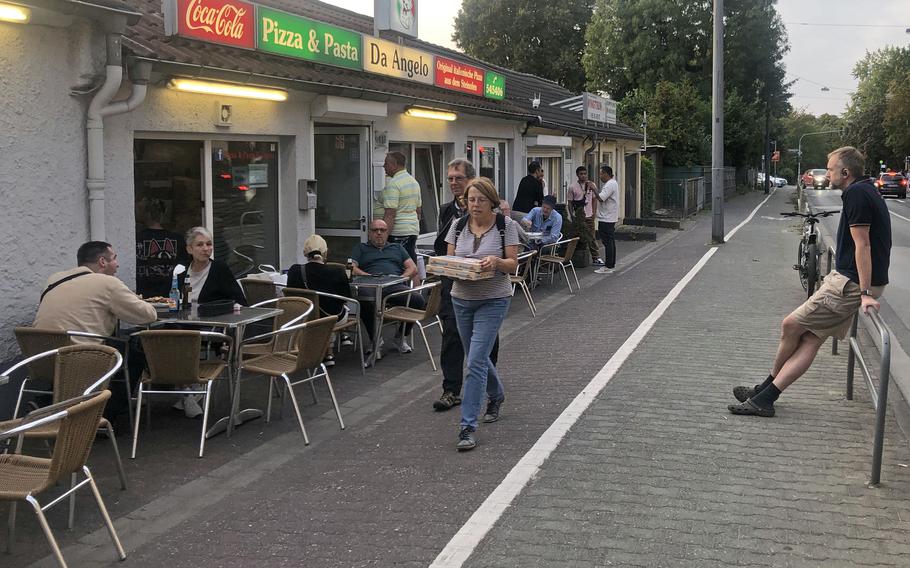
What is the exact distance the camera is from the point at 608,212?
16.2 m

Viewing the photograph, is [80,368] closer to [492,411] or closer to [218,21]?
[492,411]

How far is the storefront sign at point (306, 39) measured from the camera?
9.35m

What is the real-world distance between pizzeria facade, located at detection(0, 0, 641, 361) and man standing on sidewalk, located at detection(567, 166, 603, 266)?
2.56 meters

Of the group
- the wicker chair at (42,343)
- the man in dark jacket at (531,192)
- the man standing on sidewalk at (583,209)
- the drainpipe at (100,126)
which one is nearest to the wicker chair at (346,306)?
the drainpipe at (100,126)

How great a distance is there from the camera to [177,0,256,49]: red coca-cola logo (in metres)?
8.23

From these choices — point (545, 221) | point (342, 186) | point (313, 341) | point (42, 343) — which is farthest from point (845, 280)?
point (545, 221)

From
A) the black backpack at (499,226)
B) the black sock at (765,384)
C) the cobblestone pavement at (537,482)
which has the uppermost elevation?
the black backpack at (499,226)

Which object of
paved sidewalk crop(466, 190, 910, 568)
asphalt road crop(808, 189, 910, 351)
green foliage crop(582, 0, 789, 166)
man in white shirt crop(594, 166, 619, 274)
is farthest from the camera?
green foliage crop(582, 0, 789, 166)

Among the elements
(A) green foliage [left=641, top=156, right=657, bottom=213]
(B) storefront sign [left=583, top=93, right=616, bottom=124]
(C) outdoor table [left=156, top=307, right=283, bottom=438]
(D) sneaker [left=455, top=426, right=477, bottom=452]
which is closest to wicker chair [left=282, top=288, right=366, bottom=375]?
(C) outdoor table [left=156, top=307, right=283, bottom=438]

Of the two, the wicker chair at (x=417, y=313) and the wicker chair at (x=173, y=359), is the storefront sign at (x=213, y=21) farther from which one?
the wicker chair at (x=173, y=359)

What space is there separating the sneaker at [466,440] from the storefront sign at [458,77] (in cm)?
831

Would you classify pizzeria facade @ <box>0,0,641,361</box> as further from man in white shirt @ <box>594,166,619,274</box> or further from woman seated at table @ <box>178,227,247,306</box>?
man in white shirt @ <box>594,166,619,274</box>

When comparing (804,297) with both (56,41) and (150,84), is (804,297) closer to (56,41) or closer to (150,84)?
(150,84)

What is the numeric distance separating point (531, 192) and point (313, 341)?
351 inches
